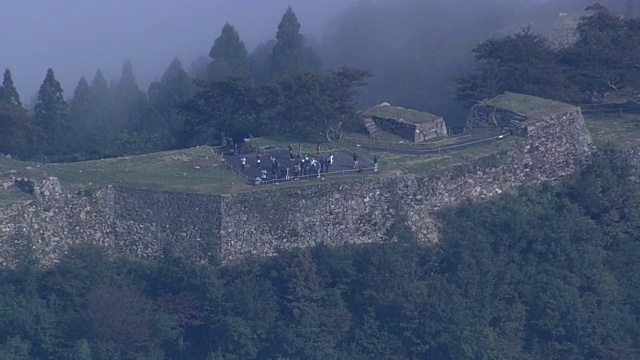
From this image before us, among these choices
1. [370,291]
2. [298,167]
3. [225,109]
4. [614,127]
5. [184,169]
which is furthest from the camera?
[614,127]

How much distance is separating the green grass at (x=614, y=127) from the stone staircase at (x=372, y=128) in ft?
20.4

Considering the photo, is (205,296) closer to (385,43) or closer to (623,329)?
(623,329)

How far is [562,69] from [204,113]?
36.1 ft

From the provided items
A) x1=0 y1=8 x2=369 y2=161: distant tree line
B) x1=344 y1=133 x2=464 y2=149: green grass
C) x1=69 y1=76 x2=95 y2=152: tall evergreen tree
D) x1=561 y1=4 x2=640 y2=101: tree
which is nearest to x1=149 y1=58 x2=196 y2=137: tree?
x1=0 y1=8 x2=369 y2=161: distant tree line

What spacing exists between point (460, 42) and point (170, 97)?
15095 millimetres

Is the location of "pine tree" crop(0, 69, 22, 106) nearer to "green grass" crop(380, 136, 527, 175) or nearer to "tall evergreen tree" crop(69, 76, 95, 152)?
"tall evergreen tree" crop(69, 76, 95, 152)

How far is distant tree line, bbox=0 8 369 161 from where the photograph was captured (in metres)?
43.9

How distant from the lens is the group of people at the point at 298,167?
131 feet

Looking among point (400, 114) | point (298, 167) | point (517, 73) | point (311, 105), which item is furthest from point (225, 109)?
point (517, 73)

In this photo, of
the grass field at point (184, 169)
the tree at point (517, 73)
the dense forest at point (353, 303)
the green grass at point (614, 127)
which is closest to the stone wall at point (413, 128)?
the grass field at point (184, 169)

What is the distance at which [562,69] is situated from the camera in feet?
155

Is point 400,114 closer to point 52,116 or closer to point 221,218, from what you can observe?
point 221,218

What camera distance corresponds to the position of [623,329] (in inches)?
1512

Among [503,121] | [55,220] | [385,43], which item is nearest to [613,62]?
[503,121]
